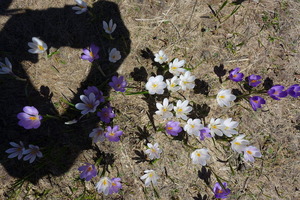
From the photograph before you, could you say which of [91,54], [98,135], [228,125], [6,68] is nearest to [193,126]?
[228,125]

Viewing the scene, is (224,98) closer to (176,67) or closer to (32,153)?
(176,67)

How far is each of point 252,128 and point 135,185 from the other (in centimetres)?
125

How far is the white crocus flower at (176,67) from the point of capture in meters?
2.20

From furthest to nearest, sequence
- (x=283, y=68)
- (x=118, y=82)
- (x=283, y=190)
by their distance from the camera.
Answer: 1. (x=283, y=68)
2. (x=283, y=190)
3. (x=118, y=82)

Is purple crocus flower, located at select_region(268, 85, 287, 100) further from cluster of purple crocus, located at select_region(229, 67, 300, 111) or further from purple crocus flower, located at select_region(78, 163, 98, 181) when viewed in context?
purple crocus flower, located at select_region(78, 163, 98, 181)

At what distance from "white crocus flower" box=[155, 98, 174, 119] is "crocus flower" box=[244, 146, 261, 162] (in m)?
0.76

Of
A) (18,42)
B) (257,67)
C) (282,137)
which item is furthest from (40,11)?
(282,137)

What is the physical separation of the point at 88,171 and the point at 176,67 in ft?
4.00

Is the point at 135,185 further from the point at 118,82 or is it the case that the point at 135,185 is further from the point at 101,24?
the point at 101,24

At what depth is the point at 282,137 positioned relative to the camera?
2297mm

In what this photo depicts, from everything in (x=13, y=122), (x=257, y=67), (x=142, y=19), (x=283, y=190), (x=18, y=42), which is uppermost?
(x=142, y=19)

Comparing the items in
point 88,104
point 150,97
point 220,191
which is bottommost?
point 220,191

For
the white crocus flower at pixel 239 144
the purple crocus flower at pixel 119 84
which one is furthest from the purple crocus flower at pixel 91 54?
the white crocus flower at pixel 239 144

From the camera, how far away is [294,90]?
2.19m
